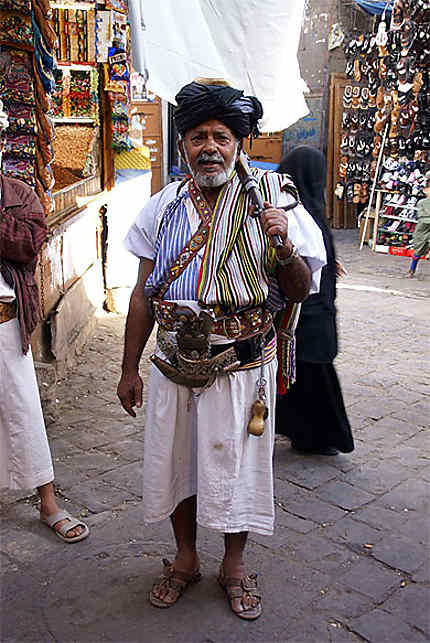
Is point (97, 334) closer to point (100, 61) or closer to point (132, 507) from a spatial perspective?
point (100, 61)

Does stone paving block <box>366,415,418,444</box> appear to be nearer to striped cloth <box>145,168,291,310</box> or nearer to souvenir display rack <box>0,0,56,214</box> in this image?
striped cloth <box>145,168,291,310</box>

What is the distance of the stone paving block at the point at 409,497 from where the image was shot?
343 centimetres

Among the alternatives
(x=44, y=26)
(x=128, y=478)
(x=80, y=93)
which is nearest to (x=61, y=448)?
(x=128, y=478)

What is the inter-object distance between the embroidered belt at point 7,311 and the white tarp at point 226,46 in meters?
2.25

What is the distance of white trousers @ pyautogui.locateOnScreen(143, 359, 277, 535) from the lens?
7.71 feet

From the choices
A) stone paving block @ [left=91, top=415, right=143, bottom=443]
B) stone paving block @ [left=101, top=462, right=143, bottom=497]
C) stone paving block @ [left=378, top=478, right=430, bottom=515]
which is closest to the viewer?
stone paving block @ [left=378, top=478, right=430, bottom=515]

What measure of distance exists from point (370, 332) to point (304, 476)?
3.34 m

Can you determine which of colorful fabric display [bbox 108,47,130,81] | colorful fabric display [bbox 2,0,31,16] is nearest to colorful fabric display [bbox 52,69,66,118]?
colorful fabric display [bbox 108,47,130,81]

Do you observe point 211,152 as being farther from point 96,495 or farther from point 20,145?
point 20,145

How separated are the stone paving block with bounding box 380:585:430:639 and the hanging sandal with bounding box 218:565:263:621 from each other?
50cm

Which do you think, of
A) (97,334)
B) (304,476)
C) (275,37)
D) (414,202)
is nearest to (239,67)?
(275,37)

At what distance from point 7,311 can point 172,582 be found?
130cm

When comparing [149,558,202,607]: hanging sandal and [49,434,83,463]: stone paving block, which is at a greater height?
[149,558,202,607]: hanging sandal

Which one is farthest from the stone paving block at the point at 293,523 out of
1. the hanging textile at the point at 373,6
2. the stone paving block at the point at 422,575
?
the hanging textile at the point at 373,6
